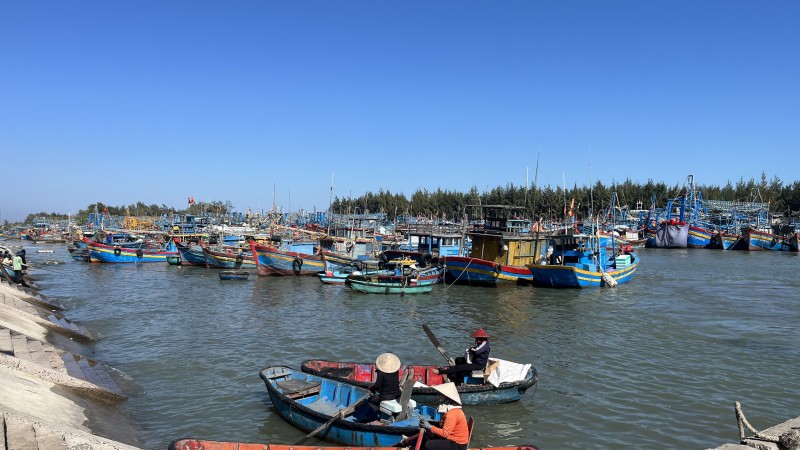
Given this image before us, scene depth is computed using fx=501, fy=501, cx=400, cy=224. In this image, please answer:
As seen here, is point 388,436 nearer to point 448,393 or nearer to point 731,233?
point 448,393

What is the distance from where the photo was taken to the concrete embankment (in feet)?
24.1

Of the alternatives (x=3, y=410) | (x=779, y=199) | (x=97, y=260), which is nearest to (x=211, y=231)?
(x=97, y=260)

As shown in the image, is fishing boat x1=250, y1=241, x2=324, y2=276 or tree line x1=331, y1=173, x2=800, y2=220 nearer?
fishing boat x1=250, y1=241, x2=324, y2=276

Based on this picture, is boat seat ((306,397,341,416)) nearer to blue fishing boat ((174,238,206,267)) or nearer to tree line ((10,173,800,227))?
blue fishing boat ((174,238,206,267))

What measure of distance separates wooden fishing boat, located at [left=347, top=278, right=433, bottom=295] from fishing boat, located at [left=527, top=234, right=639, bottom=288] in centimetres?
781

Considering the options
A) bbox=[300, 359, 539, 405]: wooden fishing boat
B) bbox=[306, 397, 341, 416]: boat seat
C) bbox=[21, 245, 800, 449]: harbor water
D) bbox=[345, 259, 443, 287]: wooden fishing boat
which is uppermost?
bbox=[345, 259, 443, 287]: wooden fishing boat

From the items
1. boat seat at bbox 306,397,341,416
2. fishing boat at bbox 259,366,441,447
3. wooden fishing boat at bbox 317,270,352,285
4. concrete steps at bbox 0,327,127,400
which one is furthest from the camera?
wooden fishing boat at bbox 317,270,352,285

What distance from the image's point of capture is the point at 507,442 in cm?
1044

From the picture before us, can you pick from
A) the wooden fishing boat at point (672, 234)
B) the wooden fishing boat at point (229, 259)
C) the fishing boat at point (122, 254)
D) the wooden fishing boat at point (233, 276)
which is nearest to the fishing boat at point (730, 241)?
the wooden fishing boat at point (672, 234)

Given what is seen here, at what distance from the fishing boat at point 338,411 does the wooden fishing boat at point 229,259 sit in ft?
96.5

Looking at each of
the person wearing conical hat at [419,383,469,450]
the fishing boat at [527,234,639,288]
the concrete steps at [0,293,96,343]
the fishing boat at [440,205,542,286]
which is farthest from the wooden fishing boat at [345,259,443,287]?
the person wearing conical hat at [419,383,469,450]

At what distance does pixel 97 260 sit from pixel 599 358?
44.8m

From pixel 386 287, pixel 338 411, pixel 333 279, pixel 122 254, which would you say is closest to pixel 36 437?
pixel 338 411

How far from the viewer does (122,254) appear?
1775 inches
